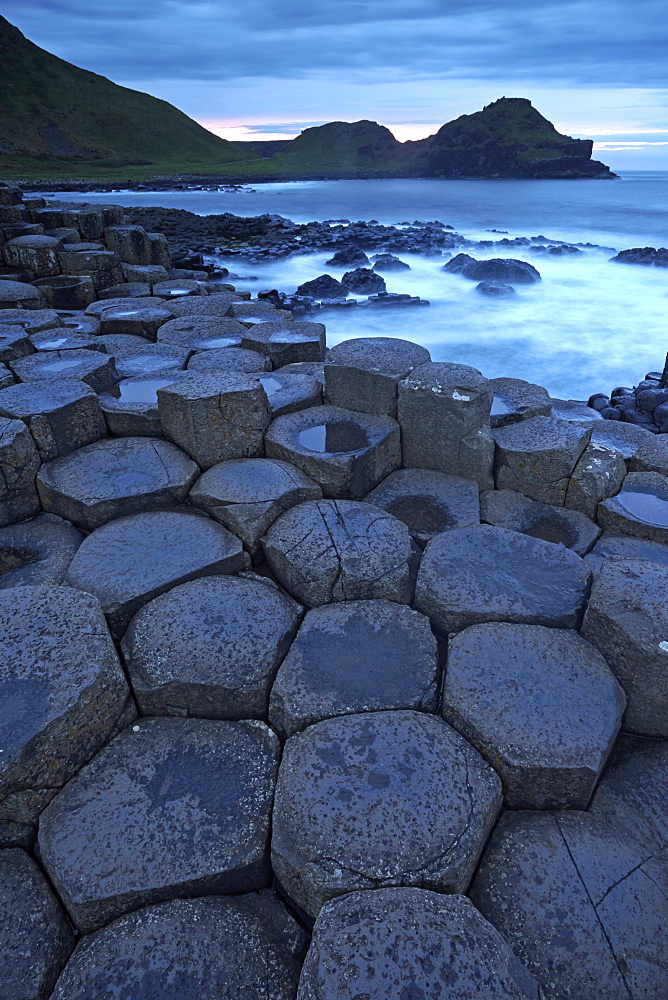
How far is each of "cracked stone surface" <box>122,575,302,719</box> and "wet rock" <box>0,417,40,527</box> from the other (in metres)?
1.27

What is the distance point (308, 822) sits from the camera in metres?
1.96

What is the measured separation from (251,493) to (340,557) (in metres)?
0.70

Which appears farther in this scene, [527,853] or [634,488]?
[634,488]

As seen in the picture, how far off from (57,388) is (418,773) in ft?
10.6

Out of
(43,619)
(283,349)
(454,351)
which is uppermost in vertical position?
(283,349)

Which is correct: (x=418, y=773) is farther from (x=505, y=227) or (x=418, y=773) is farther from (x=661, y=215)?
(x=661, y=215)

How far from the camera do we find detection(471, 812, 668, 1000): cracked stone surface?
180 centimetres

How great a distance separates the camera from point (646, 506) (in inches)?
145

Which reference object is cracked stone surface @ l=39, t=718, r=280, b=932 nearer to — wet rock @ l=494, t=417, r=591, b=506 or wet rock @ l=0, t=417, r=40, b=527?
wet rock @ l=0, t=417, r=40, b=527

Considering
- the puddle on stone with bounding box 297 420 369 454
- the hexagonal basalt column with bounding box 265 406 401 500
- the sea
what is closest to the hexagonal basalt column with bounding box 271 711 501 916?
the hexagonal basalt column with bounding box 265 406 401 500

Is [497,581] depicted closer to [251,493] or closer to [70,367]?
[251,493]

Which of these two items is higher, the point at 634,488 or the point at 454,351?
the point at 634,488

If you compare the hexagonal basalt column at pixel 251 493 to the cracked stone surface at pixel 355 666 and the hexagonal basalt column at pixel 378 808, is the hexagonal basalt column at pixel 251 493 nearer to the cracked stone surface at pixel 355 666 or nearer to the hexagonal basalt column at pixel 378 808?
the cracked stone surface at pixel 355 666

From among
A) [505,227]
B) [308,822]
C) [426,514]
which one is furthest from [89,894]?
[505,227]
